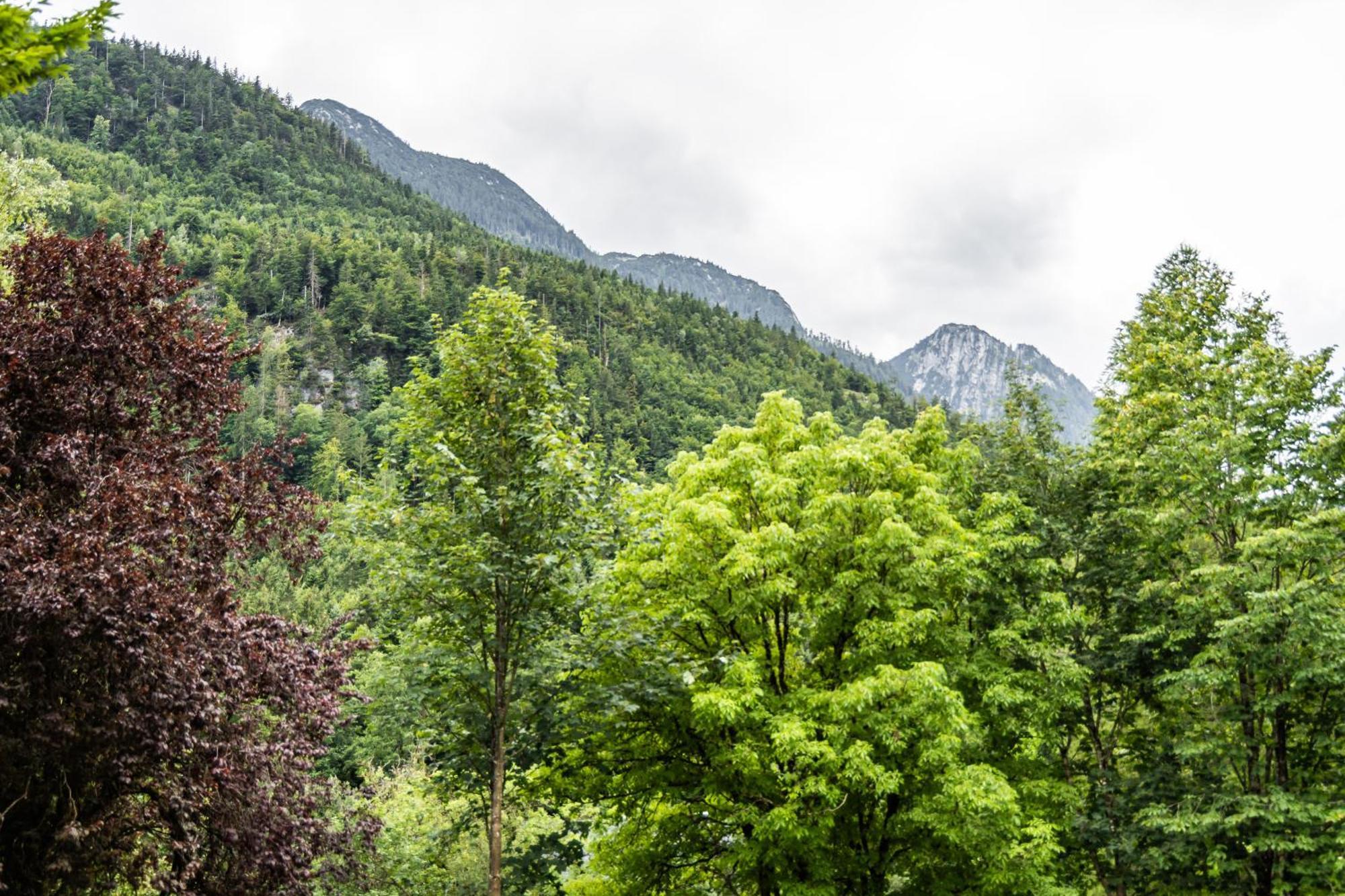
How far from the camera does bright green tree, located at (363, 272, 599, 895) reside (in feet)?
33.7

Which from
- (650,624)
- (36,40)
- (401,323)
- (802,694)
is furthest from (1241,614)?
(401,323)

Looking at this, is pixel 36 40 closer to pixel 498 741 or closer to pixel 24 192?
pixel 498 741

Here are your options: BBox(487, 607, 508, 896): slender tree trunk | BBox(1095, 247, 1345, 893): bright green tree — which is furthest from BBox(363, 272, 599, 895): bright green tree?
BBox(1095, 247, 1345, 893): bright green tree

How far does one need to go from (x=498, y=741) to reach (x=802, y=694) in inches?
213

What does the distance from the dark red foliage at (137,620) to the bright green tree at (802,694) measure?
176 inches

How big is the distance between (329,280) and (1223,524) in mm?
165030

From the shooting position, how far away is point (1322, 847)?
14.1 meters

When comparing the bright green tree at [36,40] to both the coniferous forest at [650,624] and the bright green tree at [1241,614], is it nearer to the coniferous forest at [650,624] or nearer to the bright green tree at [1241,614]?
the coniferous forest at [650,624]

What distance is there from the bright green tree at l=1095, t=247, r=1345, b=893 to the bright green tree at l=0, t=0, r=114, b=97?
16650 millimetres

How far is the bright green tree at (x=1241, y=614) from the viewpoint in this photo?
559 inches

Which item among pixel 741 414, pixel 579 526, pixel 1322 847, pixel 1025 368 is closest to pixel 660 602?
pixel 579 526

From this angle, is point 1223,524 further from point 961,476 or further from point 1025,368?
point 1025,368

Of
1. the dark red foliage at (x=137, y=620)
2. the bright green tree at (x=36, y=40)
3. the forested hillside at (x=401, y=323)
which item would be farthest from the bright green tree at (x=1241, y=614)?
the forested hillside at (x=401, y=323)

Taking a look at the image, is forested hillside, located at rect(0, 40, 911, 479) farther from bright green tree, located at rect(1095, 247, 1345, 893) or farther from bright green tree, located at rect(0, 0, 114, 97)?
bright green tree, located at rect(0, 0, 114, 97)
